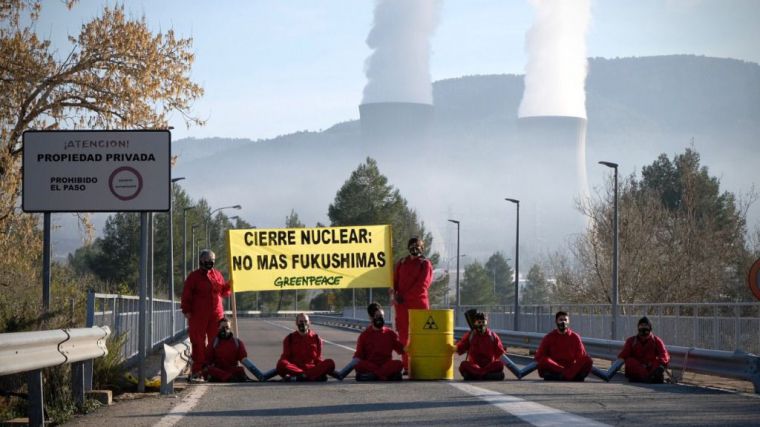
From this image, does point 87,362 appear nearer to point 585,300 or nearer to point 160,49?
point 160,49

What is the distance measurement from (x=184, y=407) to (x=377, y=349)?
17.8 ft

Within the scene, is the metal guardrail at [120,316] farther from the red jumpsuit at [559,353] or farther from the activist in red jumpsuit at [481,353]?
the red jumpsuit at [559,353]

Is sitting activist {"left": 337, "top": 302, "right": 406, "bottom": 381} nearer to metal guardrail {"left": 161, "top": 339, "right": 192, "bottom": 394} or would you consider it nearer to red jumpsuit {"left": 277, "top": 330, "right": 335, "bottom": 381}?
red jumpsuit {"left": 277, "top": 330, "right": 335, "bottom": 381}

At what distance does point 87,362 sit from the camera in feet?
43.3

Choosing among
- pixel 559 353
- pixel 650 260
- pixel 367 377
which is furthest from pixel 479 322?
pixel 650 260

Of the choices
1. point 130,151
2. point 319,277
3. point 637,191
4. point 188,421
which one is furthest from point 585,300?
point 188,421

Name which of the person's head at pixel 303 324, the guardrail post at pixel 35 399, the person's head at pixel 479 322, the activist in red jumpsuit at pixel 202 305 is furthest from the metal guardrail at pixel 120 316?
the person's head at pixel 479 322

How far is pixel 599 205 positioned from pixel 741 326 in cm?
3881

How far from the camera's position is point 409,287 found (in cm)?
1828

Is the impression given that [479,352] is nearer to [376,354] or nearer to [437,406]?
[376,354]

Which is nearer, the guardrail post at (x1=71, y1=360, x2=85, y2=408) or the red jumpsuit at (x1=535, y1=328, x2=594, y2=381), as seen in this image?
the guardrail post at (x1=71, y1=360, x2=85, y2=408)

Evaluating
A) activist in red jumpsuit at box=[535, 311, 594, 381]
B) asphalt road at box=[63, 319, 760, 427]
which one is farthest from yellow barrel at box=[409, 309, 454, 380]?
activist in red jumpsuit at box=[535, 311, 594, 381]

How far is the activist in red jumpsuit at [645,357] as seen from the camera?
58.1 feet

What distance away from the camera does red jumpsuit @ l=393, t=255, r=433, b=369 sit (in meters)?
18.2
